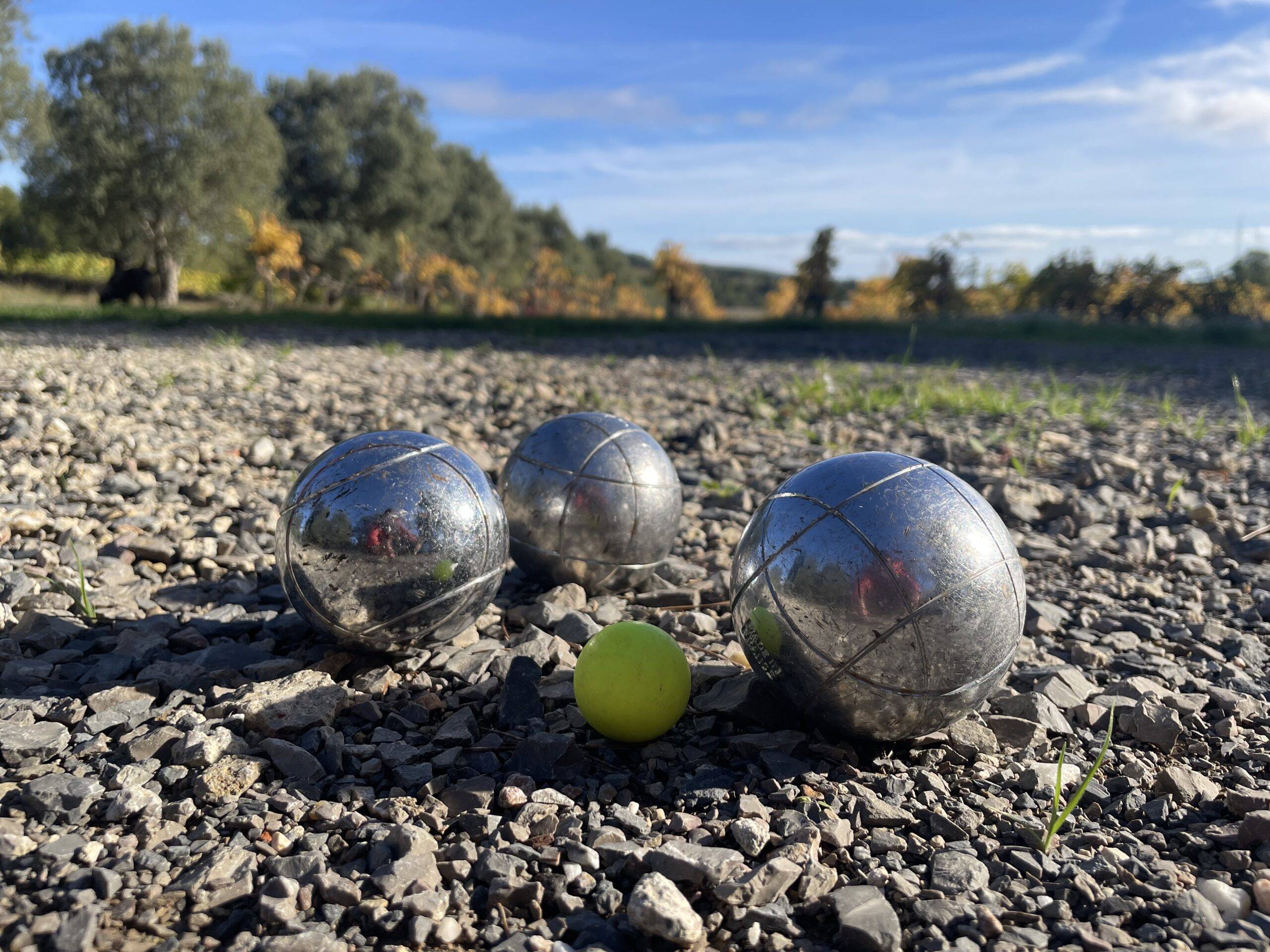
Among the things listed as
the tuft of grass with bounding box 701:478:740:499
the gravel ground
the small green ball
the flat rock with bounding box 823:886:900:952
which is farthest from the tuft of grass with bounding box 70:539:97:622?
the tuft of grass with bounding box 701:478:740:499

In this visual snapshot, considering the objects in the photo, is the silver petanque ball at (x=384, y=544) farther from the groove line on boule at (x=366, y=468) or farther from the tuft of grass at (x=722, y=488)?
the tuft of grass at (x=722, y=488)

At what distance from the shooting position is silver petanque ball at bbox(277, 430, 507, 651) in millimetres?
3920

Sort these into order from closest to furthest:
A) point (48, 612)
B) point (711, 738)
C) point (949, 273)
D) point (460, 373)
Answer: point (711, 738) < point (48, 612) < point (460, 373) < point (949, 273)

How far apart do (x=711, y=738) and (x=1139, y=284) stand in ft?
86.4

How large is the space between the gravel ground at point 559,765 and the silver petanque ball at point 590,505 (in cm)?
19

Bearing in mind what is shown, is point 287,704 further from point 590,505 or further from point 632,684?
point 590,505

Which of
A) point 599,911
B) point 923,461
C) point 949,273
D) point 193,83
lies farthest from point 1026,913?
point 193,83

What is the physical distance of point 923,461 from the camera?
3.79 metres

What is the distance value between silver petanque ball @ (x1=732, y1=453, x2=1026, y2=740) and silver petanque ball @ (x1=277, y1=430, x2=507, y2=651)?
1.40 m

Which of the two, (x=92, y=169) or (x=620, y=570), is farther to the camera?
(x=92, y=169)

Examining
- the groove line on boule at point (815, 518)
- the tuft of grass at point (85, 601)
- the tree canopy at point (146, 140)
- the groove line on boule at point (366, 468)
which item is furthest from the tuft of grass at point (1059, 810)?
the tree canopy at point (146, 140)

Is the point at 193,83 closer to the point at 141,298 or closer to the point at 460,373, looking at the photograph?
the point at 141,298

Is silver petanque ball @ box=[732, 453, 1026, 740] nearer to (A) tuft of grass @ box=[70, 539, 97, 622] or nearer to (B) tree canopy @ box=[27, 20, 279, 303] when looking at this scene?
(A) tuft of grass @ box=[70, 539, 97, 622]

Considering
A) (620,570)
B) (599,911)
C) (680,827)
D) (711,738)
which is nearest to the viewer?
(599,911)
